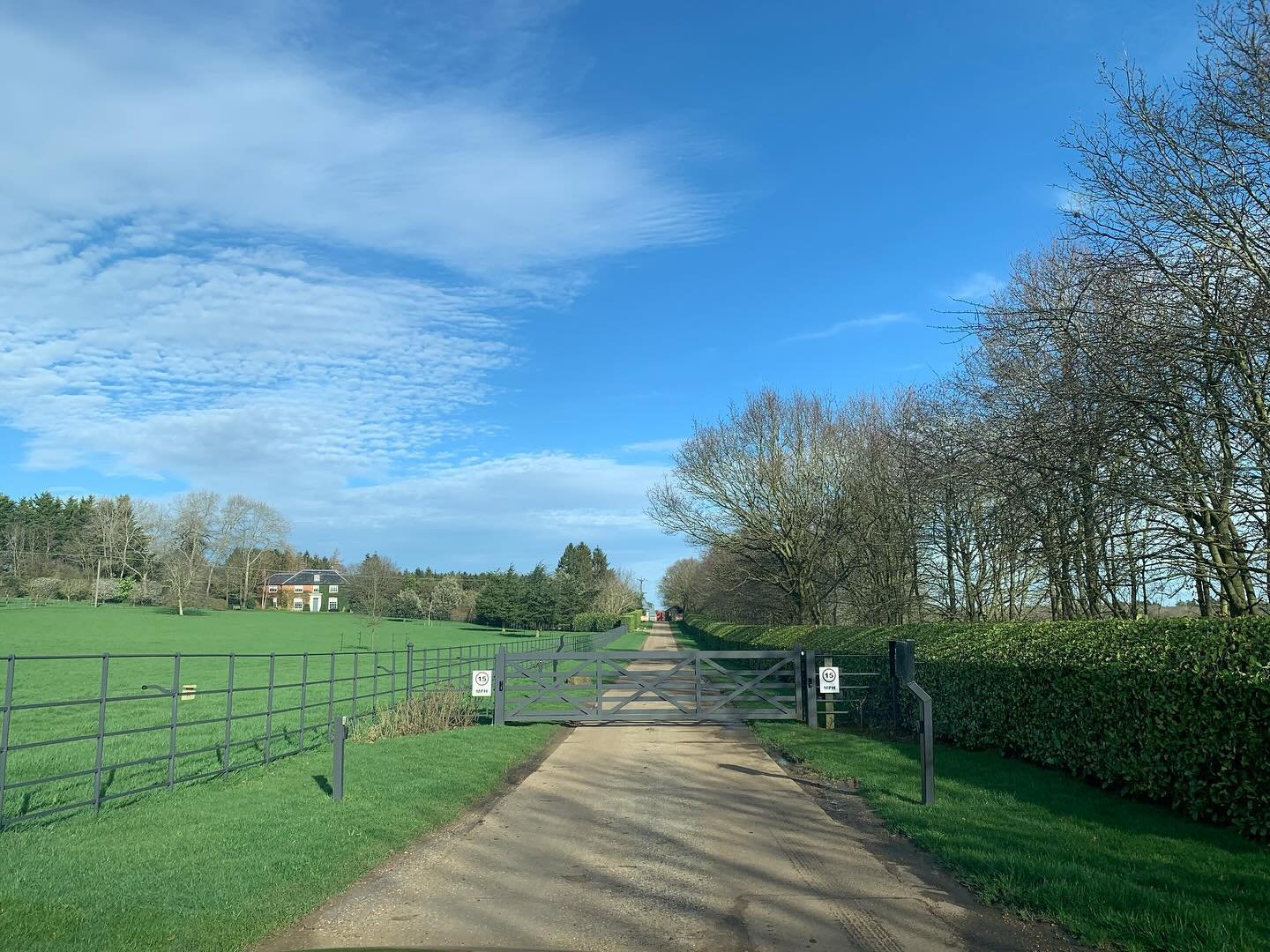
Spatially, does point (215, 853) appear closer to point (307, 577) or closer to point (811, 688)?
point (811, 688)

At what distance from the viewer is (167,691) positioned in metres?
12.1

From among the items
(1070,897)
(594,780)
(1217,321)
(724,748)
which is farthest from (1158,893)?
(724,748)

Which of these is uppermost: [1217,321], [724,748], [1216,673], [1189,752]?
[1217,321]

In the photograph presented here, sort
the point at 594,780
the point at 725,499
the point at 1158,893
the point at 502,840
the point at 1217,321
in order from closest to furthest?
the point at 1158,893
the point at 502,840
the point at 1217,321
the point at 594,780
the point at 725,499

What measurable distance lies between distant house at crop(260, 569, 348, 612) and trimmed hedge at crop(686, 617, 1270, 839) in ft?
389

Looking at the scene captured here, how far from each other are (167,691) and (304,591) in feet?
412

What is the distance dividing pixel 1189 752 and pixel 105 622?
7137 centimetres

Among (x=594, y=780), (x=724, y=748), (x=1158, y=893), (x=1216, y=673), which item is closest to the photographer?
(x=1158, y=893)

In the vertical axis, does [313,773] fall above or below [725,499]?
below

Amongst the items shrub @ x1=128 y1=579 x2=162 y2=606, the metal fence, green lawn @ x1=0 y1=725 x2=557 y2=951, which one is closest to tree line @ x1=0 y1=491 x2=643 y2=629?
shrub @ x1=128 y1=579 x2=162 y2=606

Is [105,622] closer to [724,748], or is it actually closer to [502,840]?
[724,748]

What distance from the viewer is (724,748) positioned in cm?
1661

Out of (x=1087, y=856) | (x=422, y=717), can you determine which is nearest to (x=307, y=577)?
(x=422, y=717)

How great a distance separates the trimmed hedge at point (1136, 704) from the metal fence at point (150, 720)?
28.4 ft
